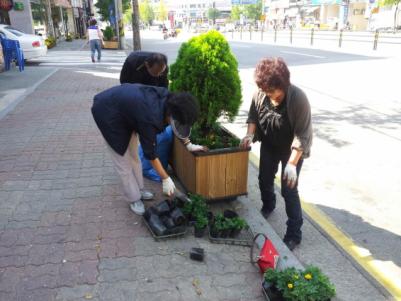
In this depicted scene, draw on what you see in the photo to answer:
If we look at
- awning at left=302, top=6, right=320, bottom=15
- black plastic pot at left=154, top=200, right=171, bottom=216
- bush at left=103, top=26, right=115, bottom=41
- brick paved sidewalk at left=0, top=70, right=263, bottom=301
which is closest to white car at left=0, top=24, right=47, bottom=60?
bush at left=103, top=26, right=115, bottom=41

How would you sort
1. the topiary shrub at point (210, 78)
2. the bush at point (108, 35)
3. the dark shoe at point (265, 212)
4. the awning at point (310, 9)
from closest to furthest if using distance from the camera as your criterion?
the topiary shrub at point (210, 78) < the dark shoe at point (265, 212) < the bush at point (108, 35) < the awning at point (310, 9)

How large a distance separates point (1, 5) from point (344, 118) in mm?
18595

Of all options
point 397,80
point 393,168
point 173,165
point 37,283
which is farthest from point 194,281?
point 397,80

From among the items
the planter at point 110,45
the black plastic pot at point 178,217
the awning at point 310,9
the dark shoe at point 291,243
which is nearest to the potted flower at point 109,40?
the planter at point 110,45

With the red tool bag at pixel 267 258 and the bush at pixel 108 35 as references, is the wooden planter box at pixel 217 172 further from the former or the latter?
the bush at pixel 108 35

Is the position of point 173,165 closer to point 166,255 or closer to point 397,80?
point 166,255

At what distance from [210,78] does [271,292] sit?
6.42 feet

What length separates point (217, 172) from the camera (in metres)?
3.55

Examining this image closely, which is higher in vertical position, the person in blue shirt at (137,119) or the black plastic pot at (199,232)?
the person in blue shirt at (137,119)

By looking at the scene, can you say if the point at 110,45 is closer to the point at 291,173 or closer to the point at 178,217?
the point at 178,217

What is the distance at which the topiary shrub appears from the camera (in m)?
3.58

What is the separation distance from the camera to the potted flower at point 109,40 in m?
24.6

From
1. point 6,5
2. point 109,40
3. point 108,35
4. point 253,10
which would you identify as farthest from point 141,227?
point 253,10

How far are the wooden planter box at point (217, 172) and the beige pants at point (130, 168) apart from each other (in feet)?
1.59
